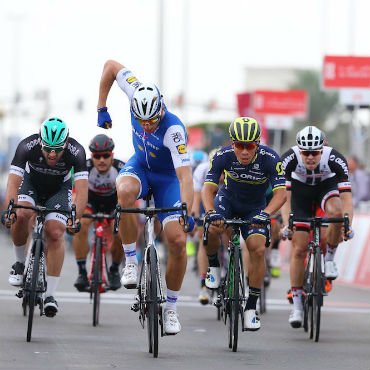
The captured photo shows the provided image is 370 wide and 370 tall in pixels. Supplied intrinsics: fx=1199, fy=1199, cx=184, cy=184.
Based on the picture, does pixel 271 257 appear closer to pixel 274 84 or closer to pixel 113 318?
pixel 113 318

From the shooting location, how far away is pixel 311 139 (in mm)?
12594

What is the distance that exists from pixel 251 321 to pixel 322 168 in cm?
250

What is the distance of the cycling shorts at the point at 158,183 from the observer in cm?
1156

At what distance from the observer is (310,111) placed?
9488 centimetres

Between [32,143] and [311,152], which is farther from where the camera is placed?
[311,152]

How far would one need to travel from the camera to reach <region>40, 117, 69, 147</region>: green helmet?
1180cm

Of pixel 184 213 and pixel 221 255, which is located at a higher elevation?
pixel 184 213

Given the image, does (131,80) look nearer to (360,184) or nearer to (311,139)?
(311,139)

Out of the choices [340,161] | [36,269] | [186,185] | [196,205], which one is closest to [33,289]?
[36,269]

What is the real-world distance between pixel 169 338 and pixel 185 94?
4865cm

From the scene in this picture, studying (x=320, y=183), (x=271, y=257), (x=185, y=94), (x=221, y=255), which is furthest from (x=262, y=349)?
(x=185, y=94)

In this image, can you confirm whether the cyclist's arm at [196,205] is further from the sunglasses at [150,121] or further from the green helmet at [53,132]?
the sunglasses at [150,121]

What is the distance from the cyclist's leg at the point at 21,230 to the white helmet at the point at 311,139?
2.88 m

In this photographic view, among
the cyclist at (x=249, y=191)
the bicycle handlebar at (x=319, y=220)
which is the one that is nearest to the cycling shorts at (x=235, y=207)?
the cyclist at (x=249, y=191)
